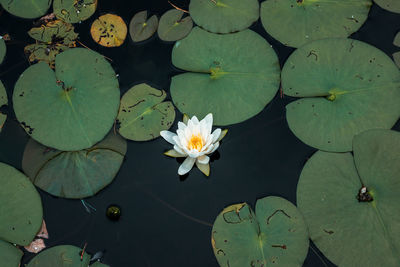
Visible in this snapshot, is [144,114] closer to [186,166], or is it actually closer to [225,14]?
[186,166]

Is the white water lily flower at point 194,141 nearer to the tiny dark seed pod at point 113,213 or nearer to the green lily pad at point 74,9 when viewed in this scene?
the tiny dark seed pod at point 113,213

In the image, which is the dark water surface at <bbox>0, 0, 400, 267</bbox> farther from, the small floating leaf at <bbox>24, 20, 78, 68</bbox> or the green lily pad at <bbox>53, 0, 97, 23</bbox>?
the green lily pad at <bbox>53, 0, 97, 23</bbox>

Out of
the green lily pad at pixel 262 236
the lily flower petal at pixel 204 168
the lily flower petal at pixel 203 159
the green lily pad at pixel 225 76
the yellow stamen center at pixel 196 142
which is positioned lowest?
the green lily pad at pixel 262 236

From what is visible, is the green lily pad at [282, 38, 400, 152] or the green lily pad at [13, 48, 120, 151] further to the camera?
the green lily pad at [13, 48, 120, 151]

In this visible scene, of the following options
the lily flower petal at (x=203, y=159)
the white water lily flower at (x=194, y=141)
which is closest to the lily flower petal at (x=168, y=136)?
the white water lily flower at (x=194, y=141)

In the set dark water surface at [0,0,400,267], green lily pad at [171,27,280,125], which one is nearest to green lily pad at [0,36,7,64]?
dark water surface at [0,0,400,267]

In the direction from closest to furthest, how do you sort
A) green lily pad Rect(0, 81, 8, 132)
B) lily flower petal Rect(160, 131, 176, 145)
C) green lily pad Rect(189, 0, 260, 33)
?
lily flower petal Rect(160, 131, 176, 145) → green lily pad Rect(0, 81, 8, 132) → green lily pad Rect(189, 0, 260, 33)
